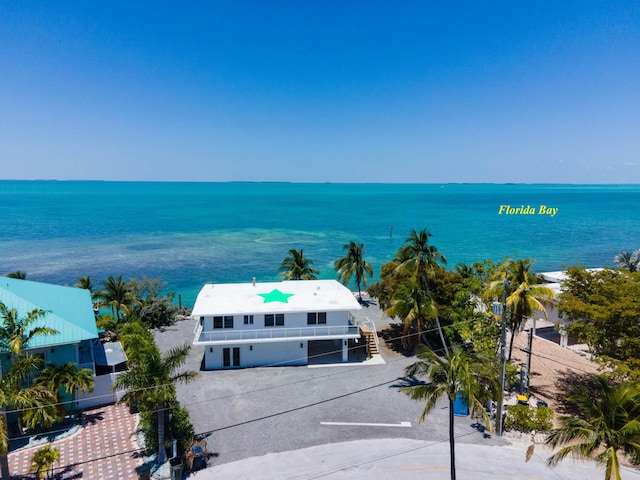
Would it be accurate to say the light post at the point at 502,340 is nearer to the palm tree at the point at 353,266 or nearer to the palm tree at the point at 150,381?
the palm tree at the point at 150,381

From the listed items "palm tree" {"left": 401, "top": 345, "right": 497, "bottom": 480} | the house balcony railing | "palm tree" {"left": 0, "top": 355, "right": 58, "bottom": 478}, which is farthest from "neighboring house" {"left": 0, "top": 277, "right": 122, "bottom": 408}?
"palm tree" {"left": 401, "top": 345, "right": 497, "bottom": 480}

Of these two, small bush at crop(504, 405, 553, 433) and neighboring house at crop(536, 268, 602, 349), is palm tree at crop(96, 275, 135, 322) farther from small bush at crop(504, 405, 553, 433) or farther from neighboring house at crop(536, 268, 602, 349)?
Result: neighboring house at crop(536, 268, 602, 349)

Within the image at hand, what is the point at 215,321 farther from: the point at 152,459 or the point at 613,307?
the point at 613,307

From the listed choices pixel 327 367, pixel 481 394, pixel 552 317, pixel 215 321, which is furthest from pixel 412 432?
pixel 552 317

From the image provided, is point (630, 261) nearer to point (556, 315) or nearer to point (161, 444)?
point (556, 315)

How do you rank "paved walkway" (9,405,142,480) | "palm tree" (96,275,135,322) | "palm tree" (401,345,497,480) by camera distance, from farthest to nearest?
"palm tree" (96,275,135,322) → "paved walkway" (9,405,142,480) → "palm tree" (401,345,497,480)

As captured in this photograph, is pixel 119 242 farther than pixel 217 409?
Yes

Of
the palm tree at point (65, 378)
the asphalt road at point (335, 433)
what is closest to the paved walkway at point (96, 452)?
the palm tree at point (65, 378)
